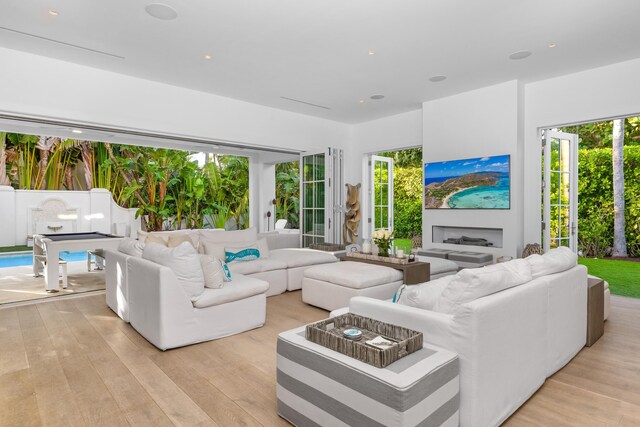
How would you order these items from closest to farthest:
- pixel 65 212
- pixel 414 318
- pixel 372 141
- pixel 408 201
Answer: pixel 414 318, pixel 372 141, pixel 65 212, pixel 408 201

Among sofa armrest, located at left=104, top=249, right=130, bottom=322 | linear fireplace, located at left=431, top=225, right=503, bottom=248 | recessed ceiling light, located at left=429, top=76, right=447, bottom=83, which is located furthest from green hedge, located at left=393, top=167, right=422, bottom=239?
sofa armrest, located at left=104, top=249, right=130, bottom=322

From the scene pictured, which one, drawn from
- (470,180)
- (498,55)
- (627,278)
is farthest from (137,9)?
(627,278)

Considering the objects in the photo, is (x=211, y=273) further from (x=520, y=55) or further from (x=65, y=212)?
(x=65, y=212)

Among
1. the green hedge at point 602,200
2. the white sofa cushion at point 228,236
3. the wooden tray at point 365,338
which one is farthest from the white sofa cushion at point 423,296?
the green hedge at point 602,200

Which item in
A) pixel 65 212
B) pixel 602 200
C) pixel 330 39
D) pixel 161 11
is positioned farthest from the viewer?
pixel 65 212

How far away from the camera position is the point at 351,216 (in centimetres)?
732

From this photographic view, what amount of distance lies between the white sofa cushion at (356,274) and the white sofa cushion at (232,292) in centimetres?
77

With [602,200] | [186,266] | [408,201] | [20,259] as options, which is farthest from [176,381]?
[408,201]

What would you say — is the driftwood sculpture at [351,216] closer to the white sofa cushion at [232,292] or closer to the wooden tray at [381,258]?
the wooden tray at [381,258]

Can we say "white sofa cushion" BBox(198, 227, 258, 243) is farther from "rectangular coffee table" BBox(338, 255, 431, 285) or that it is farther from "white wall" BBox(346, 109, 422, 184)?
"white wall" BBox(346, 109, 422, 184)

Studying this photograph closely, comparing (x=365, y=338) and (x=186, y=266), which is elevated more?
(x=186, y=266)

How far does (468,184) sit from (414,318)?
4.13 meters

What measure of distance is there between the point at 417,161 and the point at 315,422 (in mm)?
10266

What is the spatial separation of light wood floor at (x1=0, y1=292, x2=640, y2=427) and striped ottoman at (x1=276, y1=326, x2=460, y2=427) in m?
0.33
